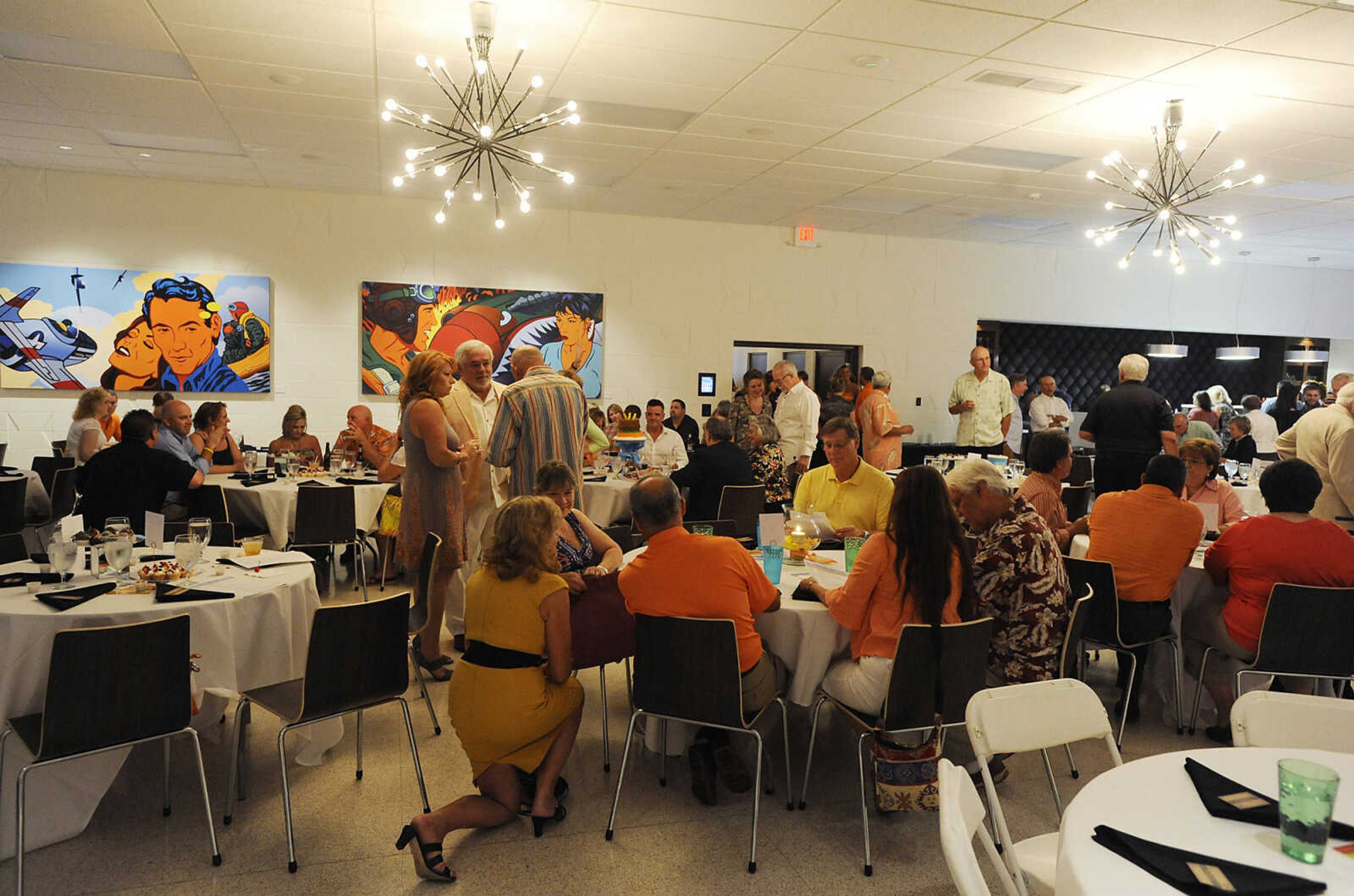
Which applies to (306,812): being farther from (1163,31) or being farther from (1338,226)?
(1338,226)

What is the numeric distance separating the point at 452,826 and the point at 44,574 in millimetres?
1998

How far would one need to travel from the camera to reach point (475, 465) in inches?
206

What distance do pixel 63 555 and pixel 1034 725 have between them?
11.5 ft

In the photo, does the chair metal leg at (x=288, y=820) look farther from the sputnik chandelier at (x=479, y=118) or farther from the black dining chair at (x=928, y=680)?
the sputnik chandelier at (x=479, y=118)

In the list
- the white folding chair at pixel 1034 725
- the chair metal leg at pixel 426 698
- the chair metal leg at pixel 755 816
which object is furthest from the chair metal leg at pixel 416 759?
the white folding chair at pixel 1034 725

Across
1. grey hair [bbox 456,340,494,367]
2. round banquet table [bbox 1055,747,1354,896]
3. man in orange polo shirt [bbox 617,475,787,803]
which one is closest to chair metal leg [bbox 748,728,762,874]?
man in orange polo shirt [bbox 617,475,787,803]

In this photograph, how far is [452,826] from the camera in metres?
3.08

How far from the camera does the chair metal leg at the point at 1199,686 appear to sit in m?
4.37

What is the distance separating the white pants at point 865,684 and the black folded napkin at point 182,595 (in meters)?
2.35

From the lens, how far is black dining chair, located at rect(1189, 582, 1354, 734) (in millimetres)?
3848

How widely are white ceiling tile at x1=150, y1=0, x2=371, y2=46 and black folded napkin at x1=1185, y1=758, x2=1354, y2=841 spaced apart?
16.0ft

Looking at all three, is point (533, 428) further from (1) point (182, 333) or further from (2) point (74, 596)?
(1) point (182, 333)

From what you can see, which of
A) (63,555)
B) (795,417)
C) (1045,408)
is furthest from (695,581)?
(1045,408)

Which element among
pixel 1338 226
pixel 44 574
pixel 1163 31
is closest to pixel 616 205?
pixel 1163 31
